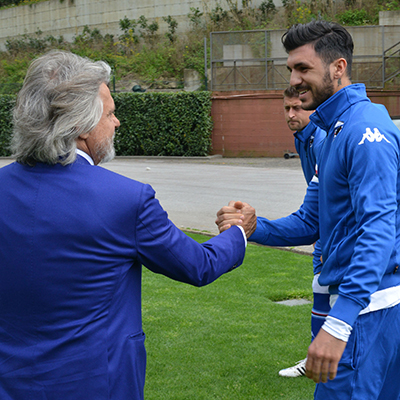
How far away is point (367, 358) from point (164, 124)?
2318 centimetres

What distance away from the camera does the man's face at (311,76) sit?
2.35 meters

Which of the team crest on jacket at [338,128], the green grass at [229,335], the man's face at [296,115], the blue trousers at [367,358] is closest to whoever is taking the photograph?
the blue trousers at [367,358]

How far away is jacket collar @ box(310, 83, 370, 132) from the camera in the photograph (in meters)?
2.30

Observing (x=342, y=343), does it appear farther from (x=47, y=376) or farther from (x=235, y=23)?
(x=235, y=23)

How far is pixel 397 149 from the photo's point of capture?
2090 millimetres

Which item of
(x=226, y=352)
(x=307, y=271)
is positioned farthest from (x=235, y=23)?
(x=226, y=352)

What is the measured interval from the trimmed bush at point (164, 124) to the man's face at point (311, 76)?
22.0 m

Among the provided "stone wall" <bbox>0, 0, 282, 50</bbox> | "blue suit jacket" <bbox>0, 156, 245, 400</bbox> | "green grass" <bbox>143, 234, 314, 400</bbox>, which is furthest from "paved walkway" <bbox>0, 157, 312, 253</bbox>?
"stone wall" <bbox>0, 0, 282, 50</bbox>

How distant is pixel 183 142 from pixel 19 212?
75.6ft

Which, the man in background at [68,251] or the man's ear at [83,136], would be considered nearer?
the man in background at [68,251]

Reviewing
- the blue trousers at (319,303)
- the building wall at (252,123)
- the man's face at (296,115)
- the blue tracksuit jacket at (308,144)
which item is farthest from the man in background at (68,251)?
the building wall at (252,123)

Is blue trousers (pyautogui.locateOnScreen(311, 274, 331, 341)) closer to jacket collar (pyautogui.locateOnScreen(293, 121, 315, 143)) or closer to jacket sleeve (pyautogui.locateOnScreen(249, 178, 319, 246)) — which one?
jacket sleeve (pyautogui.locateOnScreen(249, 178, 319, 246))

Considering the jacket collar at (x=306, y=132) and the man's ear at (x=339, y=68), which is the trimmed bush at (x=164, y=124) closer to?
the jacket collar at (x=306, y=132)

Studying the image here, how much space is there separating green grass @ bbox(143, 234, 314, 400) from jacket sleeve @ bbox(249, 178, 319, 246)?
150 cm
